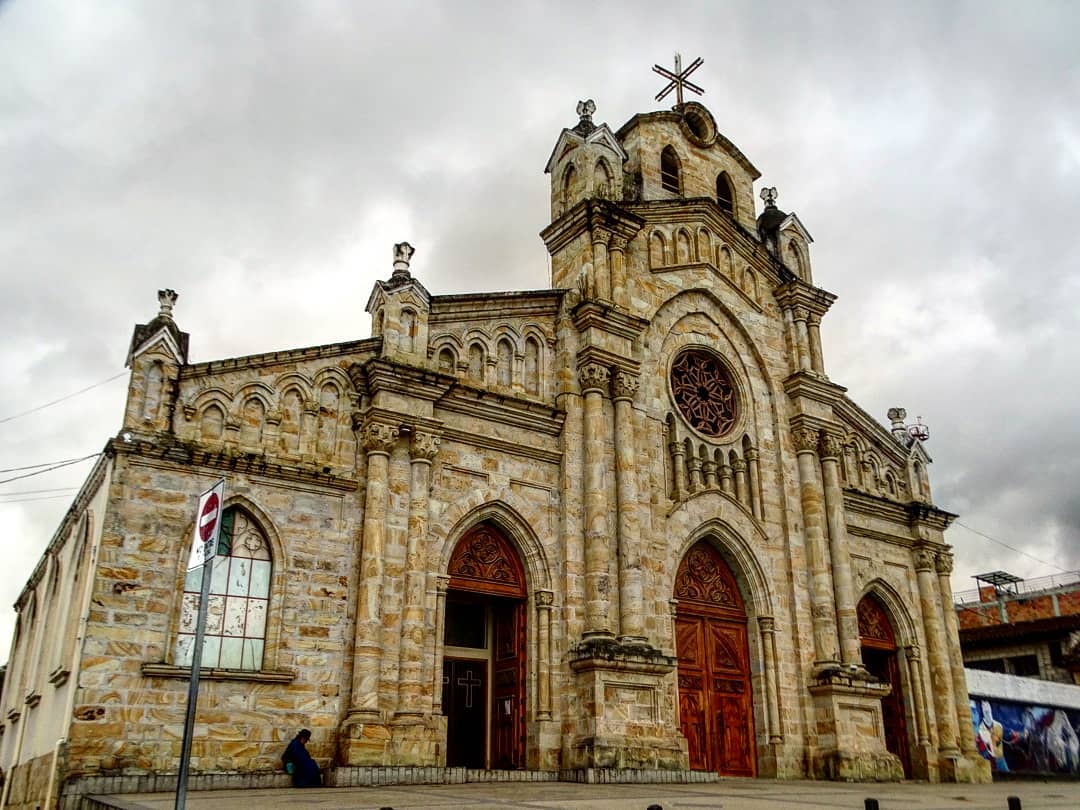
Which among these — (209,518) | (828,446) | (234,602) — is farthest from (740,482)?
(209,518)

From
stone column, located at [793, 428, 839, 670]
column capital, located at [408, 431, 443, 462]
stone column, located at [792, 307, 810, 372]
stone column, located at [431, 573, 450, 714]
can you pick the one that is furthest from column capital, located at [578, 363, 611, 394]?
stone column, located at [792, 307, 810, 372]

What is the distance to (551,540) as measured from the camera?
18984mm

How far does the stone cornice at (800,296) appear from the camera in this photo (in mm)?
25031

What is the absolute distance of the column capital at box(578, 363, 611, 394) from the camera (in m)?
20.0

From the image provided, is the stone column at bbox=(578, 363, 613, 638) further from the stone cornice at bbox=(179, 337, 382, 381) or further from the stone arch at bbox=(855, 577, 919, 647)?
the stone arch at bbox=(855, 577, 919, 647)

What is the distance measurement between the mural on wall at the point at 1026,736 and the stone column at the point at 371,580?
19.6 m

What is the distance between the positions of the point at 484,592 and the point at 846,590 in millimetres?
9207

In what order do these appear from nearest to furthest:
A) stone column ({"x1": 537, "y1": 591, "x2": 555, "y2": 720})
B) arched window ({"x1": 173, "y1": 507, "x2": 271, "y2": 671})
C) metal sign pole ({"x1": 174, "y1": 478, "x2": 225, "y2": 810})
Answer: metal sign pole ({"x1": 174, "y1": 478, "x2": 225, "y2": 810}), arched window ({"x1": 173, "y1": 507, "x2": 271, "y2": 671}), stone column ({"x1": 537, "y1": 591, "x2": 555, "y2": 720})

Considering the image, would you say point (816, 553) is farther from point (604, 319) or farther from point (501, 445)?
point (501, 445)

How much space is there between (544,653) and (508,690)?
1282mm

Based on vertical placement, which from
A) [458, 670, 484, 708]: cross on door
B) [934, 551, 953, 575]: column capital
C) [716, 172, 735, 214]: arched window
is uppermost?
[716, 172, 735, 214]: arched window

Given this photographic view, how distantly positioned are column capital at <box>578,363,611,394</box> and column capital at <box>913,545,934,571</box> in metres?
11.2

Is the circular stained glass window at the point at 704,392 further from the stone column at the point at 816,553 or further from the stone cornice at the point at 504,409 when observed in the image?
the stone cornice at the point at 504,409

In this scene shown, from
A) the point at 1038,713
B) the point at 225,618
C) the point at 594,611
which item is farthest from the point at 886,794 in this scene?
the point at 1038,713
